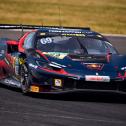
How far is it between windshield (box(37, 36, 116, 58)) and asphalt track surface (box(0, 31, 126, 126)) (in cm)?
84

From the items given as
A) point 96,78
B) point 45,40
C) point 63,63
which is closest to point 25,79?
point 63,63

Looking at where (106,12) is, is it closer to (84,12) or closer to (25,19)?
(84,12)

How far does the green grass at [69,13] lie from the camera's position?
3384 cm

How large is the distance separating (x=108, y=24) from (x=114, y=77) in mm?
23230

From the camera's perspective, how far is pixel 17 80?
11.9 meters

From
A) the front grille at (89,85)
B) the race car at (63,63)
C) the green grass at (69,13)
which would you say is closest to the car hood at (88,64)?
the race car at (63,63)

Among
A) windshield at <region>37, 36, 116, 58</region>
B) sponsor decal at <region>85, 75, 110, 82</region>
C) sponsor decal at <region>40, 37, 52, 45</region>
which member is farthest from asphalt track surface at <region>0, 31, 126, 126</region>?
sponsor decal at <region>40, 37, 52, 45</region>

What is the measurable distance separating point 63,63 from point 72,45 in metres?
1.31

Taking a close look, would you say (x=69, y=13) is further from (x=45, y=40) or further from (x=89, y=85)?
(x=89, y=85)

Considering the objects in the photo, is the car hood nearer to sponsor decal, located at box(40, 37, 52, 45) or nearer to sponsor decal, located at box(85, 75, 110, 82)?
sponsor decal, located at box(85, 75, 110, 82)

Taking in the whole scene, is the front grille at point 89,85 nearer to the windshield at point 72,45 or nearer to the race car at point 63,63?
the race car at point 63,63

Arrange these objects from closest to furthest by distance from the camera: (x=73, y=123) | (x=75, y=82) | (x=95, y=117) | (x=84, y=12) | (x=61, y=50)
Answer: (x=73, y=123)
(x=95, y=117)
(x=75, y=82)
(x=61, y=50)
(x=84, y=12)

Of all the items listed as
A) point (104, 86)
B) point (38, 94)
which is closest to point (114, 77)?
point (104, 86)

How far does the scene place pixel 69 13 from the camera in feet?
118
